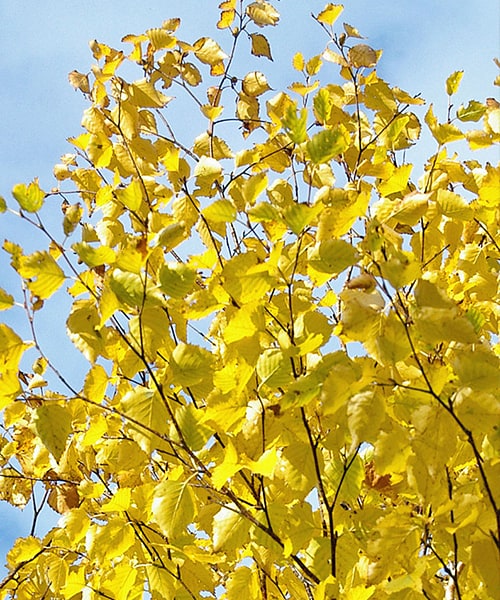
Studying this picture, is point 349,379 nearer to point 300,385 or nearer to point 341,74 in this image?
point 300,385

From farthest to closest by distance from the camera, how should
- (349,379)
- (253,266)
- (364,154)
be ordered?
1. (364,154)
2. (253,266)
3. (349,379)

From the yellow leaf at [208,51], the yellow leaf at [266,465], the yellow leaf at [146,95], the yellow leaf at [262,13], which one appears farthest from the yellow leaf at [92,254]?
the yellow leaf at [262,13]

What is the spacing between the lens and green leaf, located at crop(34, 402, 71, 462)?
3.81 feet

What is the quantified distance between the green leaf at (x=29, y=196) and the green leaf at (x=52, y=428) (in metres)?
0.36

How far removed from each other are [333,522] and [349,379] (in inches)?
20.2

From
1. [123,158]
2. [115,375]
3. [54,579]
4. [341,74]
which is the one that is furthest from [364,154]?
[54,579]

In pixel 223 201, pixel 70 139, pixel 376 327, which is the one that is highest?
pixel 70 139

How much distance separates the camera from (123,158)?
1.76m

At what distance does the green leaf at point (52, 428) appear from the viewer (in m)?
1.16

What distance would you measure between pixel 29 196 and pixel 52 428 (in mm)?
422

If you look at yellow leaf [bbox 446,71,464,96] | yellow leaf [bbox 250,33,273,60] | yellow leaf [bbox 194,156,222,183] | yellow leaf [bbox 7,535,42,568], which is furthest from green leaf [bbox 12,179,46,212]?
yellow leaf [bbox 250,33,273,60]

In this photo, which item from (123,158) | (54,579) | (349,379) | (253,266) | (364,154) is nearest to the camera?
(349,379)

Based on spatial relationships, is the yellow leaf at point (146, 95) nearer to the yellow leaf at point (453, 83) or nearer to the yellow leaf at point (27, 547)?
the yellow leaf at point (453, 83)

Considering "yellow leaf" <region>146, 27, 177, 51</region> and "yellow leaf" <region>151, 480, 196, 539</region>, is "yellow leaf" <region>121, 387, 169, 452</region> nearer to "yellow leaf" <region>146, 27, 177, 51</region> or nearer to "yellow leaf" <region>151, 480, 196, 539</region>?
"yellow leaf" <region>151, 480, 196, 539</region>
